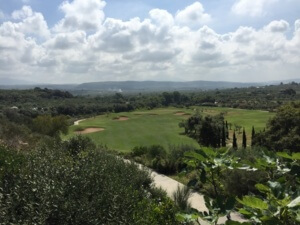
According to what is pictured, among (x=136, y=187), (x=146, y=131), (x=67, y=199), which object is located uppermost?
(x=67, y=199)

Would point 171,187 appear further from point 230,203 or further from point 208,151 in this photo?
point 230,203

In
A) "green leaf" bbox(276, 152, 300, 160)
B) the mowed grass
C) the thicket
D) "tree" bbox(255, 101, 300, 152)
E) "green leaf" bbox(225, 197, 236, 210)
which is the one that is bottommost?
the mowed grass

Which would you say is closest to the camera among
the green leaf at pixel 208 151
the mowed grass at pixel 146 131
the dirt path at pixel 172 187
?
the green leaf at pixel 208 151

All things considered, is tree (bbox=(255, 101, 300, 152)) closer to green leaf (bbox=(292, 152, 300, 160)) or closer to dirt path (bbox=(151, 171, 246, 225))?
dirt path (bbox=(151, 171, 246, 225))

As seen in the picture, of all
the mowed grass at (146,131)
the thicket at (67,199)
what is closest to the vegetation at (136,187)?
the thicket at (67,199)

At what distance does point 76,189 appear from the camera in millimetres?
8570

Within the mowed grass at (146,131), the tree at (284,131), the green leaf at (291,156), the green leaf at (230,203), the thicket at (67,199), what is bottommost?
the mowed grass at (146,131)

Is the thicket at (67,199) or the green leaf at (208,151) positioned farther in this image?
the thicket at (67,199)

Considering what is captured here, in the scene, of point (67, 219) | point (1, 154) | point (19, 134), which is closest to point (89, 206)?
point (67, 219)

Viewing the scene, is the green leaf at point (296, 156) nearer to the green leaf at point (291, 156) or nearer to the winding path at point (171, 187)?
the green leaf at point (291, 156)

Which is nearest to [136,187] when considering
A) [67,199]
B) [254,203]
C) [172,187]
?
[172,187]

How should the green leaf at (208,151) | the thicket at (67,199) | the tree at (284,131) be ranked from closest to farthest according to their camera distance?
the green leaf at (208,151) < the thicket at (67,199) < the tree at (284,131)

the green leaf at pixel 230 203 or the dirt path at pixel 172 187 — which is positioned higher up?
the green leaf at pixel 230 203

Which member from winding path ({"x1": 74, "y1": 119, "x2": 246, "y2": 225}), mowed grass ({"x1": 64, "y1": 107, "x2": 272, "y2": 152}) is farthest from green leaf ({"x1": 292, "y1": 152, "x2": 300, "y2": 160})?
mowed grass ({"x1": 64, "y1": 107, "x2": 272, "y2": 152})
